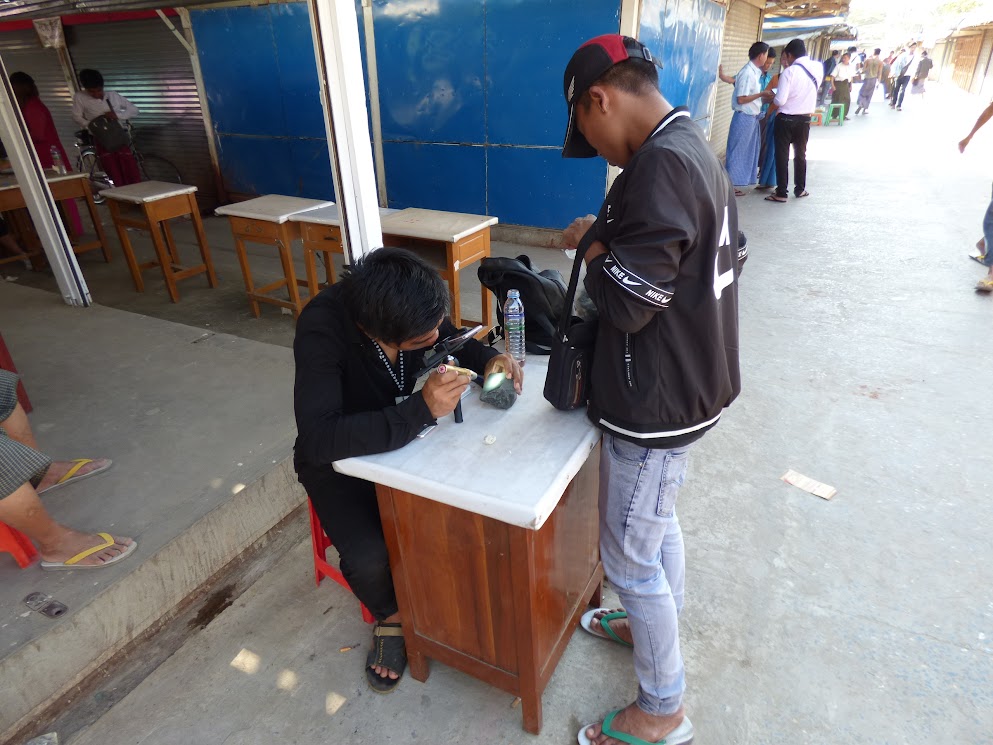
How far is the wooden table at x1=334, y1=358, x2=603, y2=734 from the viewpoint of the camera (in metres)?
1.29

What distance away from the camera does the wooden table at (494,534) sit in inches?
50.9

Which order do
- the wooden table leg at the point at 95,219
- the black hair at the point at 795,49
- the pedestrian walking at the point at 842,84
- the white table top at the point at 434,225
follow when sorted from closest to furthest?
the white table top at the point at 434,225 < the wooden table leg at the point at 95,219 < the black hair at the point at 795,49 < the pedestrian walking at the point at 842,84

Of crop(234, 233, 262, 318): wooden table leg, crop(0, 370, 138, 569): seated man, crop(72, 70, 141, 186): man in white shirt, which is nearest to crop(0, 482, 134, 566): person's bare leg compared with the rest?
crop(0, 370, 138, 569): seated man

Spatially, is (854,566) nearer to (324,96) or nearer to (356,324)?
(356,324)

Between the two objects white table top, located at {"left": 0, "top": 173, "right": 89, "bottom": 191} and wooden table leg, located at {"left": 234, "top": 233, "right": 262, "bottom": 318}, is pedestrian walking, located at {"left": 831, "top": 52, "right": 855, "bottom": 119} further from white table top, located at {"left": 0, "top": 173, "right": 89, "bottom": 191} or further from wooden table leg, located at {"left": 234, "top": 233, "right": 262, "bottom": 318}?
white table top, located at {"left": 0, "top": 173, "right": 89, "bottom": 191}

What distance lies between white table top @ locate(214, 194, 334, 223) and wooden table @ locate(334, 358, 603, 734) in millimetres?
2792

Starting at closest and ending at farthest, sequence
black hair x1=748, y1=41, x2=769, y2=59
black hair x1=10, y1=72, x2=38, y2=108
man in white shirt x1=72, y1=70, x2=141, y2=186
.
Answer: black hair x1=10, y1=72, x2=38, y2=108 → man in white shirt x1=72, y1=70, x2=141, y2=186 → black hair x1=748, y1=41, x2=769, y2=59

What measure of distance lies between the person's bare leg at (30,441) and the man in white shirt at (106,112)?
585cm

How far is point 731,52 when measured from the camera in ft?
31.6

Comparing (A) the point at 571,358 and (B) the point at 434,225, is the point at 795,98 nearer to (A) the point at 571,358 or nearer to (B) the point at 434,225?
(B) the point at 434,225

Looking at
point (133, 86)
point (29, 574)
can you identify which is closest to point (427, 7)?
point (133, 86)

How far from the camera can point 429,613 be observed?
64.1 inches

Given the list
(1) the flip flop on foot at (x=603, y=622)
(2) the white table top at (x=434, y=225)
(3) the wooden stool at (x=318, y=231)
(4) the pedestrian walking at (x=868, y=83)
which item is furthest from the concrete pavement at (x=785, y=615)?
(4) the pedestrian walking at (x=868, y=83)

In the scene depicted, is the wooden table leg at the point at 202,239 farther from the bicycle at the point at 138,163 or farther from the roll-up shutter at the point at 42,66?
the roll-up shutter at the point at 42,66
